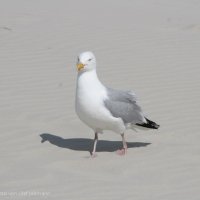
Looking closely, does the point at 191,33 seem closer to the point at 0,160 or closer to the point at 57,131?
the point at 57,131

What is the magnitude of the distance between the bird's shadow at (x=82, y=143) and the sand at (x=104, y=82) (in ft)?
0.04

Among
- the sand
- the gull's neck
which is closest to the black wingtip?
the sand

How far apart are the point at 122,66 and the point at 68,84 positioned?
110cm

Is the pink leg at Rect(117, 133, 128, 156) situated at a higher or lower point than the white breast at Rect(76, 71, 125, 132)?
lower

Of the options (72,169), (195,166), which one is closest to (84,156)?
(72,169)

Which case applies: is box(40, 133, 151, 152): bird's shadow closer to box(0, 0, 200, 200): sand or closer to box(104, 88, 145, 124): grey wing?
box(0, 0, 200, 200): sand

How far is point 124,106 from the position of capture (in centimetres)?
666

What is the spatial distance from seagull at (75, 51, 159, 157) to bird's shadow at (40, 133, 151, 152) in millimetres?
187

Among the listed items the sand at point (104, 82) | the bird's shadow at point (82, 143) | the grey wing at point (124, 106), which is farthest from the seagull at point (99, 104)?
the sand at point (104, 82)

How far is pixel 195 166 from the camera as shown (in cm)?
597

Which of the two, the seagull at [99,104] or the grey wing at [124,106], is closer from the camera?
the seagull at [99,104]

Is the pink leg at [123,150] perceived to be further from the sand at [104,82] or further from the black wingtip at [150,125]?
the black wingtip at [150,125]

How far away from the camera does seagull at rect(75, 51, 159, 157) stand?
6.38 metres

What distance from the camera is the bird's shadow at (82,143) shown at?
690 centimetres
